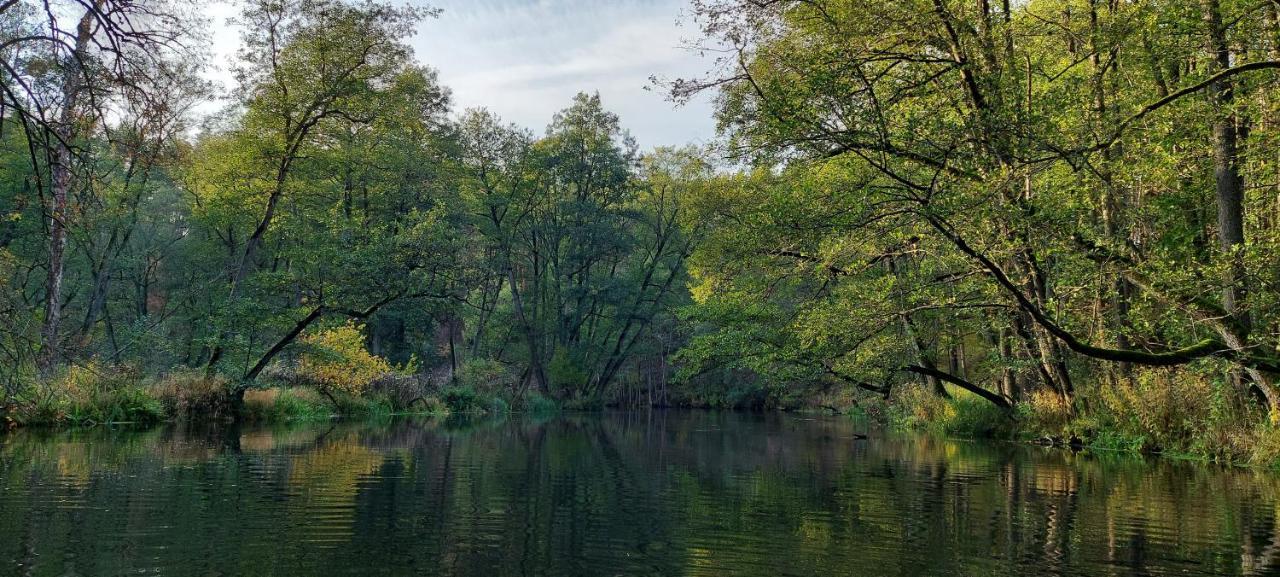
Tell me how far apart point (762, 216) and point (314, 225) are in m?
23.7

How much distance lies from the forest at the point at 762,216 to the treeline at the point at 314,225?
0.13m

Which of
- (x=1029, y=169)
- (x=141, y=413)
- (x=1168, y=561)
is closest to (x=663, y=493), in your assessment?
(x=1168, y=561)

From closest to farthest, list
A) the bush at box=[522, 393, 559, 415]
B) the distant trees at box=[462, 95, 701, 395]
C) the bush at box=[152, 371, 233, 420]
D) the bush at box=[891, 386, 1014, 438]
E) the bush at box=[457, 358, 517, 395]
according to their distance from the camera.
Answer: the bush at box=[152, 371, 233, 420] < the bush at box=[891, 386, 1014, 438] < the bush at box=[457, 358, 517, 395] < the bush at box=[522, 393, 559, 415] < the distant trees at box=[462, 95, 701, 395]

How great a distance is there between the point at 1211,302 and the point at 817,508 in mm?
7813

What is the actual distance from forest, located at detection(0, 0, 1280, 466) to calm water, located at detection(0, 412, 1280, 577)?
5.47 ft

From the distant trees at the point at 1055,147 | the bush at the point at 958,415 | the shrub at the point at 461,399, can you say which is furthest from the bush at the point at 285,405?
the bush at the point at 958,415

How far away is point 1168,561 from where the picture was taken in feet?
20.2

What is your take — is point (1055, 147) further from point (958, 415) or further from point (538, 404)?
point (538, 404)

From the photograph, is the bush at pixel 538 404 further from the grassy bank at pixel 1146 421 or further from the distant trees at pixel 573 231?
the grassy bank at pixel 1146 421

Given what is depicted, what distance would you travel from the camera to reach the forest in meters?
11.5

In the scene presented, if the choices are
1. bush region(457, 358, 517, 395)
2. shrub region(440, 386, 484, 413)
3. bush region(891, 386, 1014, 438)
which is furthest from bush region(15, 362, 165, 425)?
A: bush region(891, 386, 1014, 438)

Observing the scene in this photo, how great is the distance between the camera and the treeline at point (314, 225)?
7.65 m

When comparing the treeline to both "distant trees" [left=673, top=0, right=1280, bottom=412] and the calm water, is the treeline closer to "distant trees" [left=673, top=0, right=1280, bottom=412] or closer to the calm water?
the calm water

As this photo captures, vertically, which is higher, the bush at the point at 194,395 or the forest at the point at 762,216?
the forest at the point at 762,216
